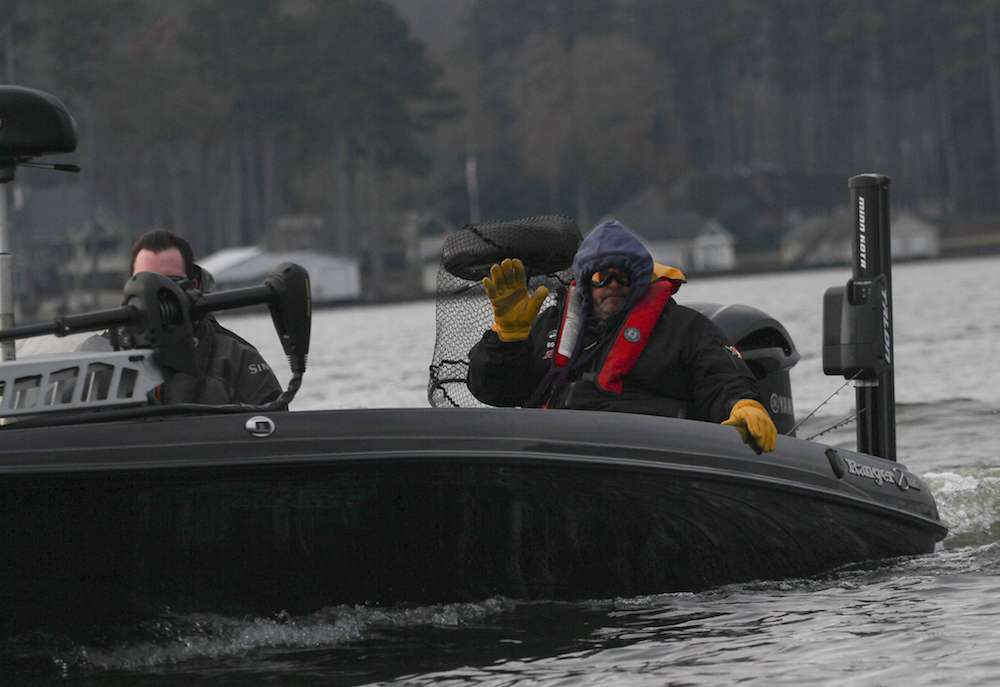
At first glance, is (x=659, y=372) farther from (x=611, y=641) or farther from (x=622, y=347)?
(x=611, y=641)

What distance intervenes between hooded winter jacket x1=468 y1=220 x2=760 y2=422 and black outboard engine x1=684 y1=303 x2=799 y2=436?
980 mm

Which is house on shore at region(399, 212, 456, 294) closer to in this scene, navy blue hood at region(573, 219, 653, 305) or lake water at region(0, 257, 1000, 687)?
lake water at region(0, 257, 1000, 687)

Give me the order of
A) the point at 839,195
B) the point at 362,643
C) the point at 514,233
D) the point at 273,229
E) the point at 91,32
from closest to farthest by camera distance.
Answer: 1. the point at 362,643
2. the point at 514,233
3. the point at 91,32
4. the point at 273,229
5. the point at 839,195

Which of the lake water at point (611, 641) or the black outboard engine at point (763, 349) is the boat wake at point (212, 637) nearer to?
the lake water at point (611, 641)

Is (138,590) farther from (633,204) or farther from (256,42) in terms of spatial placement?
(633,204)

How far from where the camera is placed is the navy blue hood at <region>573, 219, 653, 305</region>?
660cm

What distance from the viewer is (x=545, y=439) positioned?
6.01 m

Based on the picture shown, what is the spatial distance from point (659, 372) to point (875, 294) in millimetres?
1609

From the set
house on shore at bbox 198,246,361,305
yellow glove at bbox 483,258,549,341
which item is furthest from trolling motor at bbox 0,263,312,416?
house on shore at bbox 198,246,361,305

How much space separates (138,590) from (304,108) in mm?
86846

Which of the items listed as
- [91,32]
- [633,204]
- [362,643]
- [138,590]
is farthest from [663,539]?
[633,204]

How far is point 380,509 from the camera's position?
5.88 m

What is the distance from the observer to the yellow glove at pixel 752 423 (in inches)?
257

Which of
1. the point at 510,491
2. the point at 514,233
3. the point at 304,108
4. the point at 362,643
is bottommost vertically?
the point at 362,643
